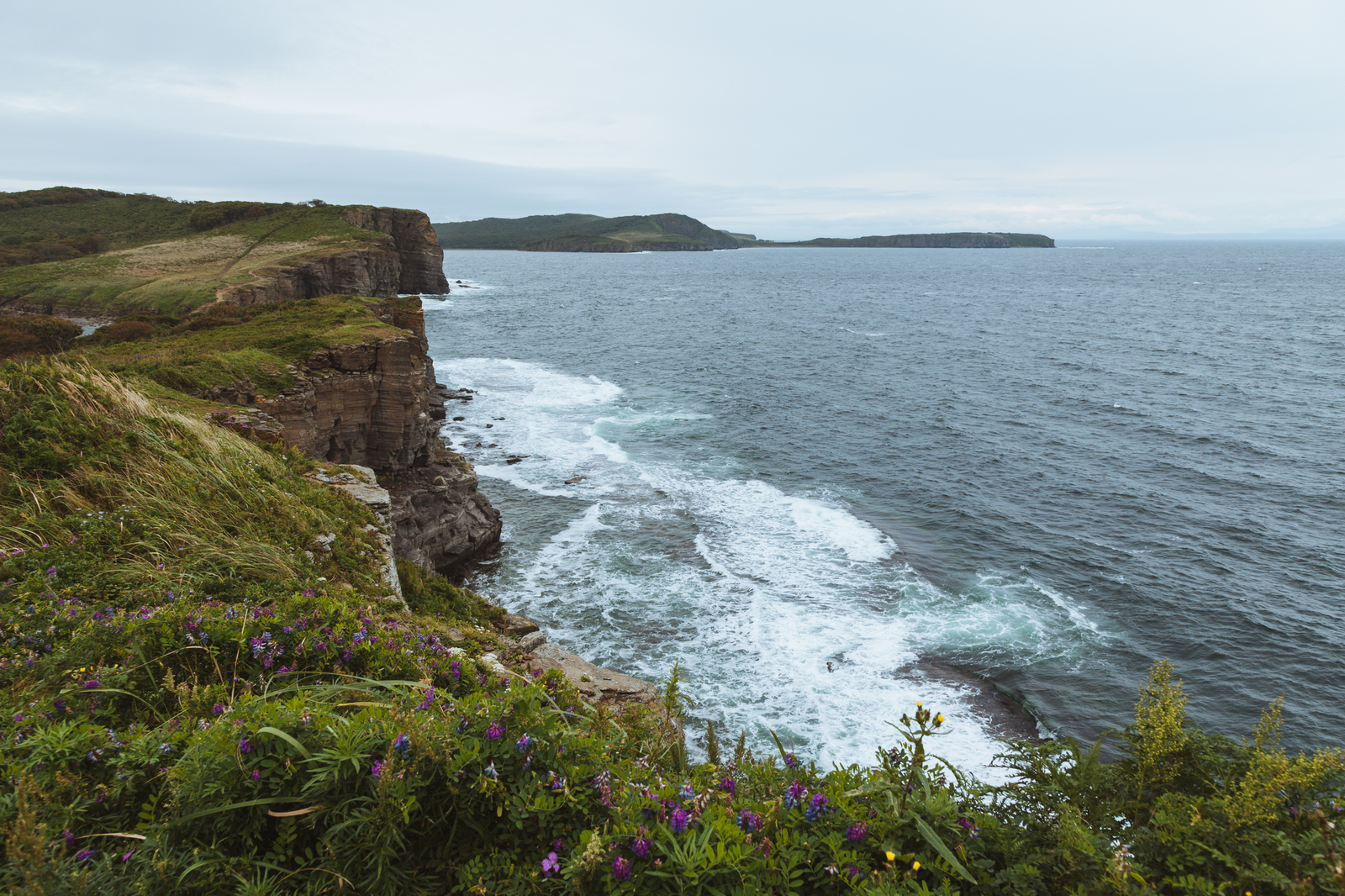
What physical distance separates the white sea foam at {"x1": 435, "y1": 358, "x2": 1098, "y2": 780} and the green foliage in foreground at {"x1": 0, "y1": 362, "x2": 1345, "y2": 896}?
9.79 m

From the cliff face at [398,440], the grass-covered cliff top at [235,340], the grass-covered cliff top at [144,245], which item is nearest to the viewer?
the grass-covered cliff top at [235,340]

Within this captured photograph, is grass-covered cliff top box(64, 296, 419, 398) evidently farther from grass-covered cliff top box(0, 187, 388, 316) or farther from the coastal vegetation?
grass-covered cliff top box(0, 187, 388, 316)

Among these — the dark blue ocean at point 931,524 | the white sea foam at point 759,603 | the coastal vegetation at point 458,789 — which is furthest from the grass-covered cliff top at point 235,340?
the coastal vegetation at point 458,789

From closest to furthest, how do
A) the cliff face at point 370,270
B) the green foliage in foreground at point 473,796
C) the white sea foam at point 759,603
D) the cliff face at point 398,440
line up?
the green foliage in foreground at point 473,796 → the white sea foam at point 759,603 → the cliff face at point 398,440 → the cliff face at point 370,270

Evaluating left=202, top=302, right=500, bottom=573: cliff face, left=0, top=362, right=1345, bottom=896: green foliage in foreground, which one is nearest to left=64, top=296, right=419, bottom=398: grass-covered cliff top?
left=202, top=302, right=500, bottom=573: cliff face

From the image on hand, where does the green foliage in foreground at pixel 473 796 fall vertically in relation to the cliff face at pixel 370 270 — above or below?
below

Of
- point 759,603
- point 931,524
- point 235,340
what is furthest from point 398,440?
point 931,524

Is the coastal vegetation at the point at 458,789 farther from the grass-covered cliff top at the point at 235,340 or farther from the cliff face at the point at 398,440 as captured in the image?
the cliff face at the point at 398,440

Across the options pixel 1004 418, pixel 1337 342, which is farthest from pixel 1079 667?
pixel 1337 342

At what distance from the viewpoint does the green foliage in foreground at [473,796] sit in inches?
147

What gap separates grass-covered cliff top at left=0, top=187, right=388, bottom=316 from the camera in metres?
50.9

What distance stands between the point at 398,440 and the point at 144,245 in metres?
77.9

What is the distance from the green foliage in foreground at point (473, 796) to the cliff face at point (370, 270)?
4026 cm

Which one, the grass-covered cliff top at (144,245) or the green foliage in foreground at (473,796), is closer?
the green foliage in foreground at (473,796)
